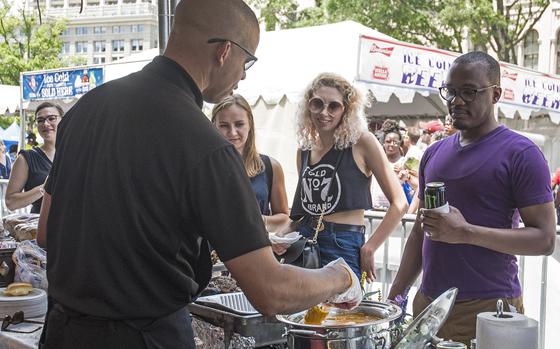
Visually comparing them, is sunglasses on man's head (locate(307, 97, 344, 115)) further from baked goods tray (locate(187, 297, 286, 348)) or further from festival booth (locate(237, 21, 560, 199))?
festival booth (locate(237, 21, 560, 199))

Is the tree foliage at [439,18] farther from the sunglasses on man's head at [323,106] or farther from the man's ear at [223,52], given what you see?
the man's ear at [223,52]

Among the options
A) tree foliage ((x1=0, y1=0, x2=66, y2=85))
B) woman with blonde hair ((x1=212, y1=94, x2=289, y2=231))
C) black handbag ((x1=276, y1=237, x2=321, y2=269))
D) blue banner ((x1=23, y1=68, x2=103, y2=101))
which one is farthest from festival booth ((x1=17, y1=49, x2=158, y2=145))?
tree foliage ((x1=0, y1=0, x2=66, y2=85))

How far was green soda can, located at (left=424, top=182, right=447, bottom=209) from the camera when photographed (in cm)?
210

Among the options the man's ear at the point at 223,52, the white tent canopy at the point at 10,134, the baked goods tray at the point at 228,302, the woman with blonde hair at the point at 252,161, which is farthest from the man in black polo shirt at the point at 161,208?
the white tent canopy at the point at 10,134

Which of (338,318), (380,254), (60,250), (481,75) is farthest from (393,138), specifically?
(60,250)

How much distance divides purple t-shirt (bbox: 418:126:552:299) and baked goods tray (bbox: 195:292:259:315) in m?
0.77

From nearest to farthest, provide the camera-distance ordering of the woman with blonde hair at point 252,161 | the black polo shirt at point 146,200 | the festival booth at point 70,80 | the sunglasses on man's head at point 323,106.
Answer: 1. the black polo shirt at point 146,200
2. the sunglasses on man's head at point 323,106
3. the woman with blonde hair at point 252,161
4. the festival booth at point 70,80

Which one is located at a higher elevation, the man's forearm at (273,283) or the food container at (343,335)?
the man's forearm at (273,283)

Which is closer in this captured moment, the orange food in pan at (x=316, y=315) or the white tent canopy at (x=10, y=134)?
the orange food in pan at (x=316, y=315)

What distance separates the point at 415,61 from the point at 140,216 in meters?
7.18

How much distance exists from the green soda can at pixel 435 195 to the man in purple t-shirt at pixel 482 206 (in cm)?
16

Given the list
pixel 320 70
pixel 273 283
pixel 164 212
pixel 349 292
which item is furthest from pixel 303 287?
pixel 320 70

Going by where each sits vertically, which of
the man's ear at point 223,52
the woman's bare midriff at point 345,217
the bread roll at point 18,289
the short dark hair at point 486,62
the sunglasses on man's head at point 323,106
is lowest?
the bread roll at point 18,289

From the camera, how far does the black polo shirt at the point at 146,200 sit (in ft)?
4.87
